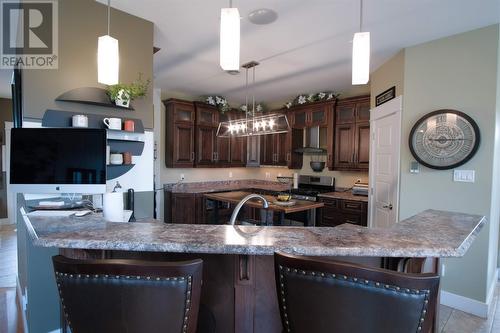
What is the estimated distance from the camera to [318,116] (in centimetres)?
486

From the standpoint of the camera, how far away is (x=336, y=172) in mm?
5012

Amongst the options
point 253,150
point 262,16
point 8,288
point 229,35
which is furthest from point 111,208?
point 253,150

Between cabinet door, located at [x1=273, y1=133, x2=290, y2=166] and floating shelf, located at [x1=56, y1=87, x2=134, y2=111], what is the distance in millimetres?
3607

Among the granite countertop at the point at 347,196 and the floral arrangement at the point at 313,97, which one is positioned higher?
the floral arrangement at the point at 313,97

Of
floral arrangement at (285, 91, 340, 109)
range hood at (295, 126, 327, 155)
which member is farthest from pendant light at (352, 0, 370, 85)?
range hood at (295, 126, 327, 155)

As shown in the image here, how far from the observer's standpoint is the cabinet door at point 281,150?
17.7 ft

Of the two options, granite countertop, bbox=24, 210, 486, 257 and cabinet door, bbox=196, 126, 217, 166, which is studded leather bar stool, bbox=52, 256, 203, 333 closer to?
granite countertop, bbox=24, 210, 486, 257

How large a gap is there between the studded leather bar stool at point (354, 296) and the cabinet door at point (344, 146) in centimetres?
389

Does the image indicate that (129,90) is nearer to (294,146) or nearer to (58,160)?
(58,160)

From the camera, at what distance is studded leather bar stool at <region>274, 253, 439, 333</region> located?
2.37 ft

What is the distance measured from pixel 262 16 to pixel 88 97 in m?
1.61

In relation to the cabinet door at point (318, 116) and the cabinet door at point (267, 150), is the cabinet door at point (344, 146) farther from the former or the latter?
the cabinet door at point (267, 150)

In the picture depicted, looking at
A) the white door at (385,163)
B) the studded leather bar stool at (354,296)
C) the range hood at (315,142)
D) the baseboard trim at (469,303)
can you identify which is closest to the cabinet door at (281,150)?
the range hood at (315,142)

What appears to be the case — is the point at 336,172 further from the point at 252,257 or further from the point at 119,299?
the point at 119,299
